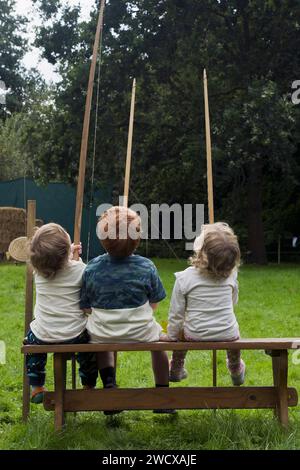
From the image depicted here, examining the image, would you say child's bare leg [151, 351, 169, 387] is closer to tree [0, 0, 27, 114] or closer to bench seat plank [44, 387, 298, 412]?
bench seat plank [44, 387, 298, 412]

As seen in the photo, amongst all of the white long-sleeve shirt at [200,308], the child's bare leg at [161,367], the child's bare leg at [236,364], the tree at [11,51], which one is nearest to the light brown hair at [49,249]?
the white long-sleeve shirt at [200,308]

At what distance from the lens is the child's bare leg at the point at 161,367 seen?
400 cm

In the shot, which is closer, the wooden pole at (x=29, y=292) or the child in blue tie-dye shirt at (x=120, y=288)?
the child in blue tie-dye shirt at (x=120, y=288)

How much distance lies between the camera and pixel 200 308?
12.4 ft

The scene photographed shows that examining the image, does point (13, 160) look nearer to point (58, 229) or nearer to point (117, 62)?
point (117, 62)

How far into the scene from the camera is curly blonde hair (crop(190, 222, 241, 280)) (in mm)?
3689

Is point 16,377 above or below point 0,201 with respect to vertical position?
below

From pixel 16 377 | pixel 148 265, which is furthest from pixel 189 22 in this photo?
pixel 148 265

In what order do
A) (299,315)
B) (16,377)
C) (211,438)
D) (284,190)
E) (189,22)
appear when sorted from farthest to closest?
(284,190) → (189,22) → (299,315) → (16,377) → (211,438)

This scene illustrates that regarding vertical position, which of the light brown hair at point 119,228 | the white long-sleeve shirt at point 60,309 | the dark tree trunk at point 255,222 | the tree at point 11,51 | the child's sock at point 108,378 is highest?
the tree at point 11,51

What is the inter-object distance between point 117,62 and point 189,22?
1928 mm

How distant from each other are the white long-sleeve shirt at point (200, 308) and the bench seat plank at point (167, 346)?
10 centimetres

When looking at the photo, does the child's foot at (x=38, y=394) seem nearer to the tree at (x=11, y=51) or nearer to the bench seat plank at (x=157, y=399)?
the bench seat plank at (x=157, y=399)

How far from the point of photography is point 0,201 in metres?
21.2
